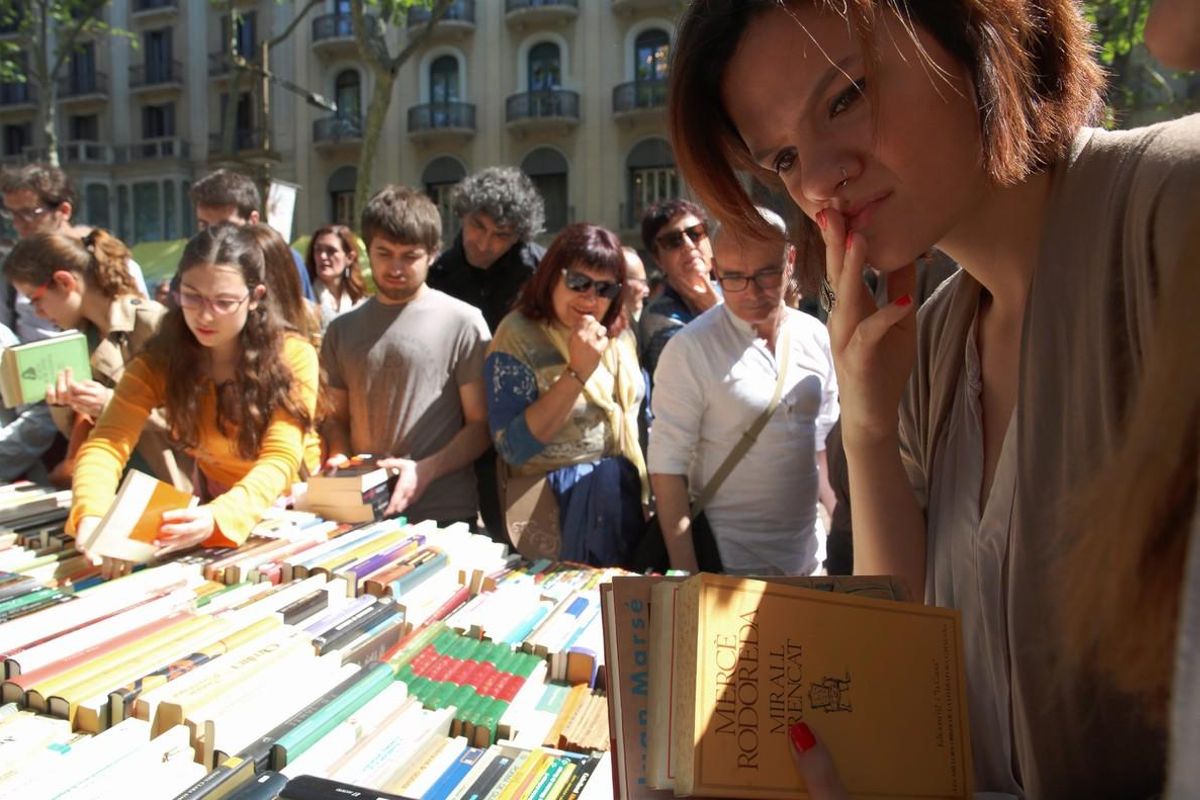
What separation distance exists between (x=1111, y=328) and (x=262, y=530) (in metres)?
1.98

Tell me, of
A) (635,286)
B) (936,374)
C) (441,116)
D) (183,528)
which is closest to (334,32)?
(441,116)

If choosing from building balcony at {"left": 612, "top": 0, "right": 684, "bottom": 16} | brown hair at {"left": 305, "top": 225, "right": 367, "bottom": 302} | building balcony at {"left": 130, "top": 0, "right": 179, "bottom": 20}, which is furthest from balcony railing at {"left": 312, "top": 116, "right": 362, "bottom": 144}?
brown hair at {"left": 305, "top": 225, "right": 367, "bottom": 302}

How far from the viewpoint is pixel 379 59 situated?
36.1ft

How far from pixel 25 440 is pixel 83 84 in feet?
93.1

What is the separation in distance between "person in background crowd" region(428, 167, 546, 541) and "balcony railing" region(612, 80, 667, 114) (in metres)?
17.5

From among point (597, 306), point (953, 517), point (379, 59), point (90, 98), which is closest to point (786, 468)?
point (597, 306)

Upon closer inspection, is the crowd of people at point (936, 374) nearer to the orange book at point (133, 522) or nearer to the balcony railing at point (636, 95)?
the orange book at point (133, 522)

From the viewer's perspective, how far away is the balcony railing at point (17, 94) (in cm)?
2625

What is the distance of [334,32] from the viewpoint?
71.9ft

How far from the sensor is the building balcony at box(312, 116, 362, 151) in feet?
72.0

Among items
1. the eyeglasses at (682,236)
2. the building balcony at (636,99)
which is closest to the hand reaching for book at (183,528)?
the eyeglasses at (682,236)

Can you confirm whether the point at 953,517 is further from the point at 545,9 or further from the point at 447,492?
the point at 545,9

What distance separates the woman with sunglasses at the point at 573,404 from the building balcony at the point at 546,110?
19.0 metres

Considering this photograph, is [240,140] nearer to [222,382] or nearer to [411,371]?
[411,371]
